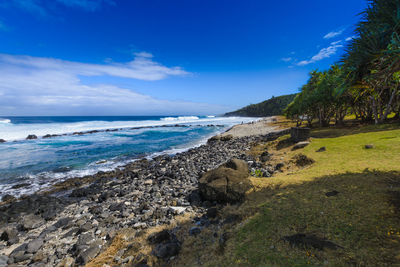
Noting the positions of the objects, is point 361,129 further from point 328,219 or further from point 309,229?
point 309,229

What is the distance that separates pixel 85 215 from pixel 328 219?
10.5 m

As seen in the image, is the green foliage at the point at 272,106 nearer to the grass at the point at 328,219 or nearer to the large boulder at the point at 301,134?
the large boulder at the point at 301,134

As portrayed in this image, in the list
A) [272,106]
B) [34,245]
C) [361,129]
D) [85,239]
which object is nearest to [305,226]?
[85,239]

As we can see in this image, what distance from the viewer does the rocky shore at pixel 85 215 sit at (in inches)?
242

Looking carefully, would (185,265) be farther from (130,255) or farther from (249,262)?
(130,255)

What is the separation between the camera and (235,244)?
4.32 m

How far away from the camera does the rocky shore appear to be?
6.16 meters

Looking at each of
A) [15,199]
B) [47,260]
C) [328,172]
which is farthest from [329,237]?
[15,199]

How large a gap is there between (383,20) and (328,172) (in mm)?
6541

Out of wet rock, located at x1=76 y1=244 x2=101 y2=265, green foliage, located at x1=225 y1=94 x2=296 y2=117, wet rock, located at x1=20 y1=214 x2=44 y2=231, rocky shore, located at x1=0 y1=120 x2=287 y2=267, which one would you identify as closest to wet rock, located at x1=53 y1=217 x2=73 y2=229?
rocky shore, located at x1=0 y1=120 x2=287 y2=267

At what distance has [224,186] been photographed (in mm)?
7723

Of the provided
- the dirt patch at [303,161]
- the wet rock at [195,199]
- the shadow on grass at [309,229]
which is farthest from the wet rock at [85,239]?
the dirt patch at [303,161]

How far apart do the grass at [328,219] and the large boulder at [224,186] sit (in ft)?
1.91

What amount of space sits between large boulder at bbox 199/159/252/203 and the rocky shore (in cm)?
54
